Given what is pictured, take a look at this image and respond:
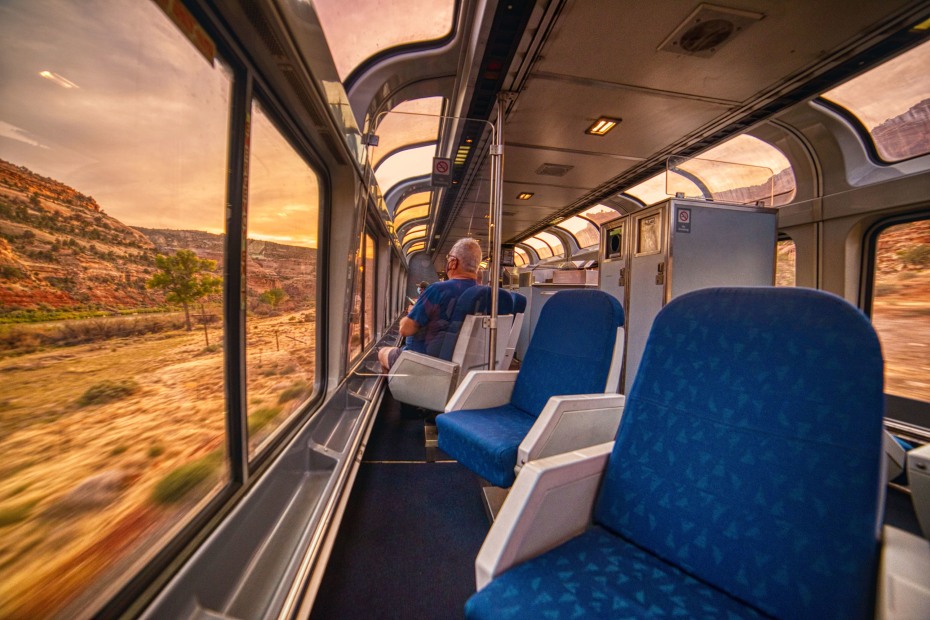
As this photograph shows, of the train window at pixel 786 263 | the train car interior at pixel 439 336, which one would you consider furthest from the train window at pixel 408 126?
the train window at pixel 786 263

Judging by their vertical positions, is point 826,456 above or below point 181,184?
below

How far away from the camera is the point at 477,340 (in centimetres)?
326

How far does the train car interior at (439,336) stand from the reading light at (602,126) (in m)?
0.05

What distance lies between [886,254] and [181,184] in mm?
5429

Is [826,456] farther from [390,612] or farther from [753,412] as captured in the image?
[390,612]

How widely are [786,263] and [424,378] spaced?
420 centimetres

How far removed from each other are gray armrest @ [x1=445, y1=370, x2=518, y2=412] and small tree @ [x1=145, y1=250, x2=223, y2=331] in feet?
4.59

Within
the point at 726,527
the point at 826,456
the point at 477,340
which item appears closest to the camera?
the point at 826,456

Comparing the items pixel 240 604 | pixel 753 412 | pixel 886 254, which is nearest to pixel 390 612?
pixel 240 604

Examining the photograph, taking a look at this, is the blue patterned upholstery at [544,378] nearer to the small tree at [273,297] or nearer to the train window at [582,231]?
the small tree at [273,297]

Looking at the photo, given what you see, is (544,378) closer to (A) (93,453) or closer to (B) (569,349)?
(B) (569,349)

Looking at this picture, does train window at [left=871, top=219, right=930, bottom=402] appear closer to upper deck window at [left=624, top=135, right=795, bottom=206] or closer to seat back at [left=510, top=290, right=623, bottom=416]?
upper deck window at [left=624, top=135, right=795, bottom=206]

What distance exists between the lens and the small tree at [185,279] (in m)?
1.28

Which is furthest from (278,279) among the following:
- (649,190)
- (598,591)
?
(649,190)
